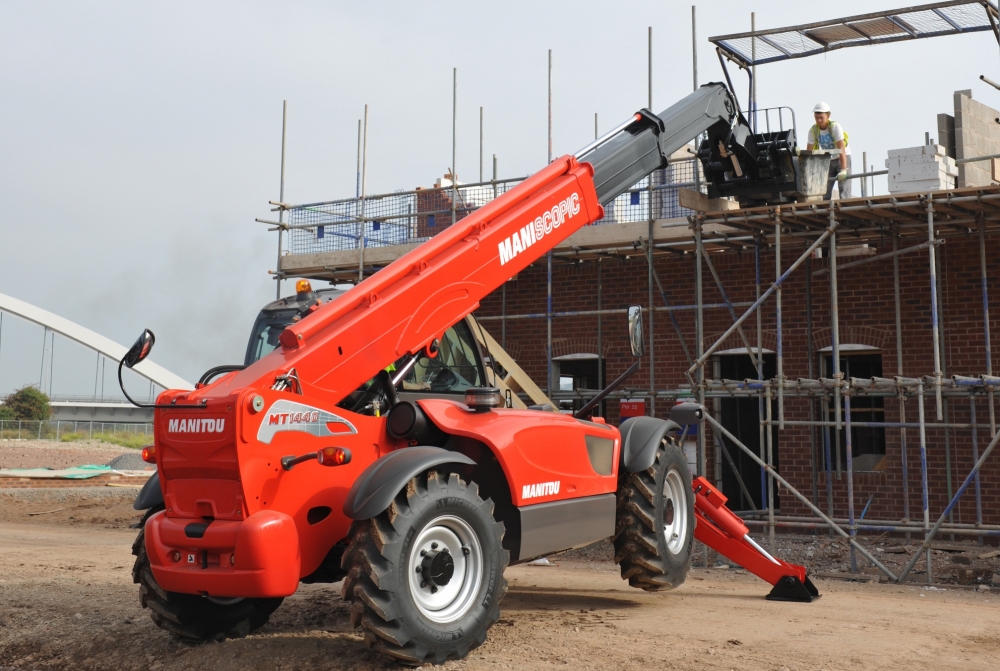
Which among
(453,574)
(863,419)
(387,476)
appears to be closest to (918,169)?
(863,419)

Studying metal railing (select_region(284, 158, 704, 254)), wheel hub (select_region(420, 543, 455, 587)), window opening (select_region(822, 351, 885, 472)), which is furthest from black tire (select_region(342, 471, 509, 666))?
metal railing (select_region(284, 158, 704, 254))

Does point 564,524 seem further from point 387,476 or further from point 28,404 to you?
point 28,404

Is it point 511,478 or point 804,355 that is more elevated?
point 804,355

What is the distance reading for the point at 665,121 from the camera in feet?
30.9

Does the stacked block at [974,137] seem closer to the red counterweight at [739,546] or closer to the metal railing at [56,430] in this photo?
the red counterweight at [739,546]

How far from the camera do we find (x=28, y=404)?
5597 cm

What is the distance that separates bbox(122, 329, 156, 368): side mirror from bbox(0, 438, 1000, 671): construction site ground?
1881mm

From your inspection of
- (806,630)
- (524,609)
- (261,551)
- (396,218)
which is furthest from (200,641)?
(396,218)

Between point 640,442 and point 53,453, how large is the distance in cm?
3411

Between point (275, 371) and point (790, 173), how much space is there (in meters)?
7.78

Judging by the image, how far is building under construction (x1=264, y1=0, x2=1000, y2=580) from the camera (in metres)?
11.8

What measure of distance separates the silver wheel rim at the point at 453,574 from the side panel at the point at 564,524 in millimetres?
569

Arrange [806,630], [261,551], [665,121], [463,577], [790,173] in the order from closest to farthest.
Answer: [261,551] < [463,577] < [806,630] < [665,121] < [790,173]

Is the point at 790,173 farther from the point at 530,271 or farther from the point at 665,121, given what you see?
the point at 530,271
